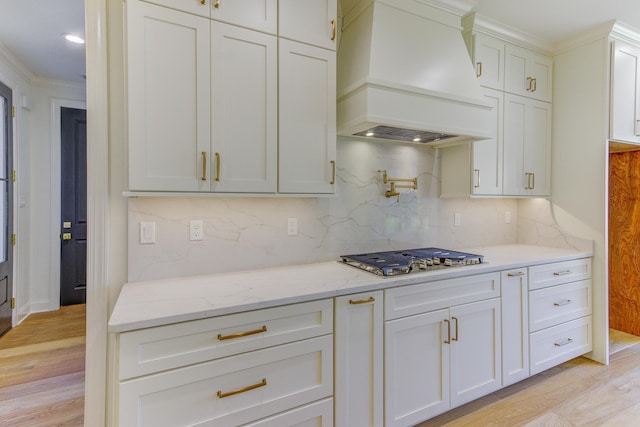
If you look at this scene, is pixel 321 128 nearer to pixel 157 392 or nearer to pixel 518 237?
pixel 157 392

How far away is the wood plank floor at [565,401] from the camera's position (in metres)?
1.98

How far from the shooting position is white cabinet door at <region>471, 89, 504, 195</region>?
8.23 feet

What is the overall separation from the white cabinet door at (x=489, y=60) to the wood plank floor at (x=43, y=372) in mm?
3606

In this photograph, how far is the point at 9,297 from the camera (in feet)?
10.8

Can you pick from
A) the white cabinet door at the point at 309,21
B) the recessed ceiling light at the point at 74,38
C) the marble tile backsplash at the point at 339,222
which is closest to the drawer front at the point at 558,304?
the marble tile backsplash at the point at 339,222

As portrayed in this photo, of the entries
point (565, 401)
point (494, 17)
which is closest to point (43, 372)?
point (565, 401)

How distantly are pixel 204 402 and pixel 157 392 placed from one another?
7.5 inches

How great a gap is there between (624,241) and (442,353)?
2.78 metres

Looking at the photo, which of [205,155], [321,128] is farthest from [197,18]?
[321,128]

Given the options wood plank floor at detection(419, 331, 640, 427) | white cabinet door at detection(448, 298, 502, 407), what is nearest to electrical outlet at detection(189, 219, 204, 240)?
white cabinet door at detection(448, 298, 502, 407)

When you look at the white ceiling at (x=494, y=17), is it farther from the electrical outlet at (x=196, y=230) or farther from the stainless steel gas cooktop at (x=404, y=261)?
the electrical outlet at (x=196, y=230)

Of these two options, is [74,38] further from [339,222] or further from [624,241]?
[624,241]

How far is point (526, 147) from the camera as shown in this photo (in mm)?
2762

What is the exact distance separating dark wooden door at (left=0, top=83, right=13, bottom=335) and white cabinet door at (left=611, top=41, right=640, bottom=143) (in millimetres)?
5403
